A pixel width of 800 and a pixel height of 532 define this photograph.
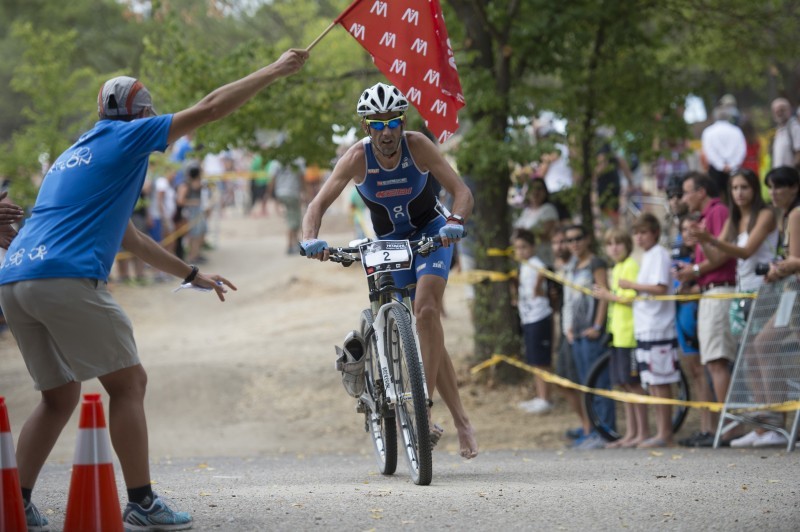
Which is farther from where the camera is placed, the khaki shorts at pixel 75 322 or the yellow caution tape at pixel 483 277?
the yellow caution tape at pixel 483 277

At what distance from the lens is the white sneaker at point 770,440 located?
904cm

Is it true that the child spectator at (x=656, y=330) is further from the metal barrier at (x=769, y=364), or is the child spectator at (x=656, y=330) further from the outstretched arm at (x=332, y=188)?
the outstretched arm at (x=332, y=188)

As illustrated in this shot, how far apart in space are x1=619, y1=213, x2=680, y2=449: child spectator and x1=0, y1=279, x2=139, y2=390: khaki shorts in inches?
229

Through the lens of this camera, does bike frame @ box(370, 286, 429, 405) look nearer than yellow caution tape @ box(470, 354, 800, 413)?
Yes

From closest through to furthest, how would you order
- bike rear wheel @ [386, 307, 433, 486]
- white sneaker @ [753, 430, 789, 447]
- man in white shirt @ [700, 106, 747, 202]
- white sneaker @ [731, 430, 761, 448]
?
bike rear wheel @ [386, 307, 433, 486], white sneaker @ [753, 430, 789, 447], white sneaker @ [731, 430, 761, 448], man in white shirt @ [700, 106, 747, 202]

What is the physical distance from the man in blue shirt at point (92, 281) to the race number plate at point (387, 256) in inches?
70.2

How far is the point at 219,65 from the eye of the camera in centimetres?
1177

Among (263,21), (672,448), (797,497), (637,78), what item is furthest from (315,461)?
(263,21)

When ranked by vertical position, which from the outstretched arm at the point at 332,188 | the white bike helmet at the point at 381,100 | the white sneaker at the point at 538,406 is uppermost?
the white bike helmet at the point at 381,100

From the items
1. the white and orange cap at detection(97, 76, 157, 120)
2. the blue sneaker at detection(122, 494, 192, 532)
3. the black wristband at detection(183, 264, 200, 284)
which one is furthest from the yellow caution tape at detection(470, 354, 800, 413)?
the white and orange cap at detection(97, 76, 157, 120)

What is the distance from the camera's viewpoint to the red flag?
784 centimetres

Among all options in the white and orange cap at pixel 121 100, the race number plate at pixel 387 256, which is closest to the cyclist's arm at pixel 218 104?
the white and orange cap at pixel 121 100

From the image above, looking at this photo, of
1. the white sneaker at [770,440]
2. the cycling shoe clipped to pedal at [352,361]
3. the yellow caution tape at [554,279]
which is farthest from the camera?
the yellow caution tape at [554,279]

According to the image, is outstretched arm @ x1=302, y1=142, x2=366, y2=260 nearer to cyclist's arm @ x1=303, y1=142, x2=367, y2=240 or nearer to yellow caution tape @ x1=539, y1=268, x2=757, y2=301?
cyclist's arm @ x1=303, y1=142, x2=367, y2=240
